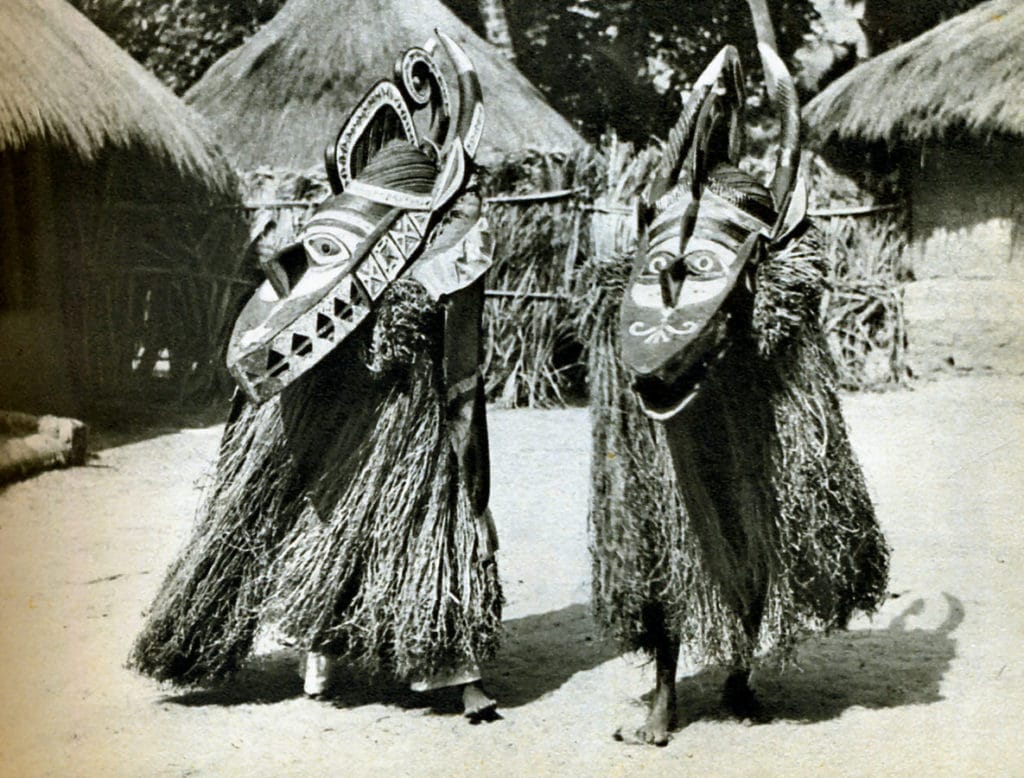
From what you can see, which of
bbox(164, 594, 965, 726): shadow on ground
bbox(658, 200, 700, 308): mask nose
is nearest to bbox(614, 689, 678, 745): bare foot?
bbox(164, 594, 965, 726): shadow on ground

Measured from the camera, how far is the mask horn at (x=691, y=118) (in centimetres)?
345

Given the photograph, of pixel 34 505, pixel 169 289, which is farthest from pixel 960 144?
pixel 34 505

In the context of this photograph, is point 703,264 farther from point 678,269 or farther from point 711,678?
point 711,678

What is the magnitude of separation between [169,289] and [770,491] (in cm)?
247

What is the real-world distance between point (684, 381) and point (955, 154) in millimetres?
1921

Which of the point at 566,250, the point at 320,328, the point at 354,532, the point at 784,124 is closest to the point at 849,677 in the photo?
the point at 354,532

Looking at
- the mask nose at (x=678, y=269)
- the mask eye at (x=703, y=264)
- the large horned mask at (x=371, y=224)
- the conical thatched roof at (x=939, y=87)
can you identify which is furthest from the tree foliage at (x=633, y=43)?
the mask eye at (x=703, y=264)

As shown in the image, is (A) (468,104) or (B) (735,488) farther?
(A) (468,104)

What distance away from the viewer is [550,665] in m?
3.94

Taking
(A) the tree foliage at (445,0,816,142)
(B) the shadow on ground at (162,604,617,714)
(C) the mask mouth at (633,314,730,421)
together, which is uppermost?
(A) the tree foliage at (445,0,816,142)

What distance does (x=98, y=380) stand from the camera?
4355 millimetres

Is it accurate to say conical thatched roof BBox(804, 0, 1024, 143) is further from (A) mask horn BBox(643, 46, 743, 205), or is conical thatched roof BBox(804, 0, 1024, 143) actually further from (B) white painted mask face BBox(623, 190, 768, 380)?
(B) white painted mask face BBox(623, 190, 768, 380)

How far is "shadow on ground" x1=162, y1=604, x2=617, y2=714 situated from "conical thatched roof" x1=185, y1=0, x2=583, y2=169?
6.08ft

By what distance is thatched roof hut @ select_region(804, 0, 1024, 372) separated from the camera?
4.19m
